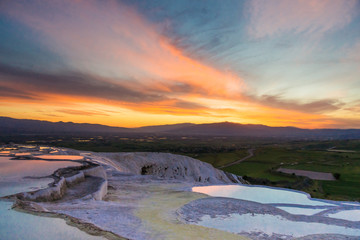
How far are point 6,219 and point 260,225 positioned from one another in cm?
1280

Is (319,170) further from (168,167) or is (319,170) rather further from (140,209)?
(140,209)

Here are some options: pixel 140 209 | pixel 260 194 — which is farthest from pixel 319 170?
pixel 140 209

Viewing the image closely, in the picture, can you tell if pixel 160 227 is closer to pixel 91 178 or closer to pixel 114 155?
pixel 91 178

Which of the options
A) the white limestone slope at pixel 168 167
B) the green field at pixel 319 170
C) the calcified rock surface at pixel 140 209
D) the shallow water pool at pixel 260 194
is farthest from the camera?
the green field at pixel 319 170

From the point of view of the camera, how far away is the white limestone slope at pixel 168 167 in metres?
43.2

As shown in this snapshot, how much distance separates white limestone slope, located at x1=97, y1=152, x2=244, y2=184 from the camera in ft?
142

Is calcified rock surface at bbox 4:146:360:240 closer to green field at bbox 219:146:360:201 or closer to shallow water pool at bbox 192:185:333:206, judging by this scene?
shallow water pool at bbox 192:185:333:206

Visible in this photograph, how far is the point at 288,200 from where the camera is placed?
2067 cm

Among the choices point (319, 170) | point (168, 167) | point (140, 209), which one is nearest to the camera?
point (140, 209)

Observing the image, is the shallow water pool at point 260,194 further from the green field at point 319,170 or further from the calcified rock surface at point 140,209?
the green field at point 319,170

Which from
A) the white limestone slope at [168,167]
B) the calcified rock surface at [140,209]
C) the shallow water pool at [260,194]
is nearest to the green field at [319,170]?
the white limestone slope at [168,167]

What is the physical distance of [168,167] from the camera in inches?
1893

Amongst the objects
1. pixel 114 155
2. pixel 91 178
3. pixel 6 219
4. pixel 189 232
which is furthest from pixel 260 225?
pixel 114 155

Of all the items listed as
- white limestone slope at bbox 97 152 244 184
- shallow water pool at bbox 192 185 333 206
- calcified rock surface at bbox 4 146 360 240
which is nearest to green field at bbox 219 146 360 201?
white limestone slope at bbox 97 152 244 184
